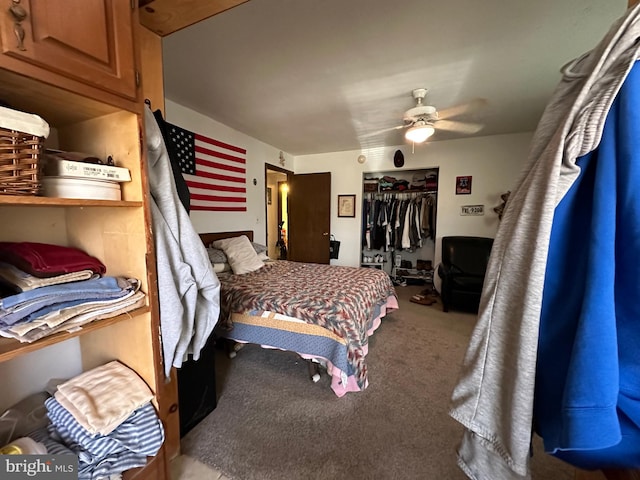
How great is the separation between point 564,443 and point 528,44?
2.45m

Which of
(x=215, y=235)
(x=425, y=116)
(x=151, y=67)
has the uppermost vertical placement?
(x=425, y=116)

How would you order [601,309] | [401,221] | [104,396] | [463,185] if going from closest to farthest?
[601,309] → [104,396] → [463,185] → [401,221]

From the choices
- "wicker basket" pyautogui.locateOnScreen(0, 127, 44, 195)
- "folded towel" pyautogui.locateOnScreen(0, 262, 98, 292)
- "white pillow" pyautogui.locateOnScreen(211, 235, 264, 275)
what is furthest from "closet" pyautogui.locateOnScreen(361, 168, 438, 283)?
"wicker basket" pyautogui.locateOnScreen(0, 127, 44, 195)

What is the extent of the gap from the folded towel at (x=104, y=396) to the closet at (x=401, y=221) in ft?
13.5

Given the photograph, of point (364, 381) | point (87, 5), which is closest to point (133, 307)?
point (87, 5)

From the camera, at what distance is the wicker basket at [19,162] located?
657 mm

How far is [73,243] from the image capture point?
1.17 m

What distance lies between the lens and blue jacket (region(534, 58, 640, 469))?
1.48 feet

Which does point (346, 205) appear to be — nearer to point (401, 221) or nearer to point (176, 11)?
point (401, 221)

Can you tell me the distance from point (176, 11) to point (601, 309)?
172 cm

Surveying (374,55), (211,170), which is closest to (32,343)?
(374,55)

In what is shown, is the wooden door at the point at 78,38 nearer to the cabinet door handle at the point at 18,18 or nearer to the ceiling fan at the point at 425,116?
the cabinet door handle at the point at 18,18

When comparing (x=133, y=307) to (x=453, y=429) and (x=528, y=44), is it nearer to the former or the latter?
(x=453, y=429)

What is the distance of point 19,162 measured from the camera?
68 centimetres
